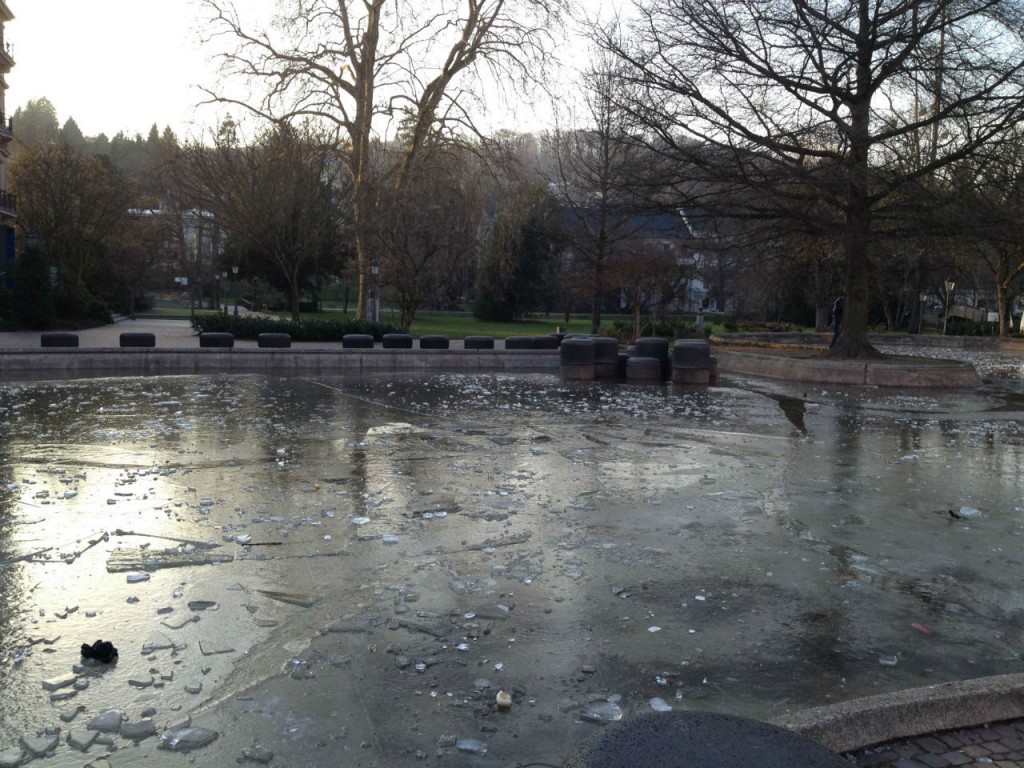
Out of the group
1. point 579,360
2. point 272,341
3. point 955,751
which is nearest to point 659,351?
point 579,360

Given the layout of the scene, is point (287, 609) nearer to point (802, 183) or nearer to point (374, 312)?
point (802, 183)

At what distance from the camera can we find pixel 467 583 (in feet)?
19.0

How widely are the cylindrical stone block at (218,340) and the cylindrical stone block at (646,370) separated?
11197 mm

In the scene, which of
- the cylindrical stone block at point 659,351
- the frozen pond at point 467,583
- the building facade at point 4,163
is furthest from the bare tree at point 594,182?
the building facade at point 4,163

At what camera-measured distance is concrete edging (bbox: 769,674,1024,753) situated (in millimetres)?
3684

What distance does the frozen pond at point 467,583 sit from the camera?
4074mm

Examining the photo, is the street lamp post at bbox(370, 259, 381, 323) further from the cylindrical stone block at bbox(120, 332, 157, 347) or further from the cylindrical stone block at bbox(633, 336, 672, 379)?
the cylindrical stone block at bbox(633, 336, 672, 379)

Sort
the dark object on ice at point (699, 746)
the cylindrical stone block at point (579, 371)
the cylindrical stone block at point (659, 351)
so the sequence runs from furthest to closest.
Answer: the cylindrical stone block at point (659, 351) → the cylindrical stone block at point (579, 371) → the dark object on ice at point (699, 746)

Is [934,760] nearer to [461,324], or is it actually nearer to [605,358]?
[605,358]

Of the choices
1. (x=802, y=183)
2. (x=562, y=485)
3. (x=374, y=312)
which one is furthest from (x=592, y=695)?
(x=374, y=312)

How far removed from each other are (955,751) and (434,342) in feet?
75.6

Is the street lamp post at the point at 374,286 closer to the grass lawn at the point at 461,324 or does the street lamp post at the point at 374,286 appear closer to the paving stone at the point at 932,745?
the grass lawn at the point at 461,324

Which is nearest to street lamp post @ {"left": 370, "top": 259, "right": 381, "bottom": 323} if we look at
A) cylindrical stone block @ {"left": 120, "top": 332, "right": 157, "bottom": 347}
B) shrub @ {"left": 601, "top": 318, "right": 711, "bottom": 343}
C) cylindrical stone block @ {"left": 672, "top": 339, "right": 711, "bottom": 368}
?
shrub @ {"left": 601, "top": 318, "right": 711, "bottom": 343}

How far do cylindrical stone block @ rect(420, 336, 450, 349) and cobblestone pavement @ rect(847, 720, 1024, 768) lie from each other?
74.6ft
